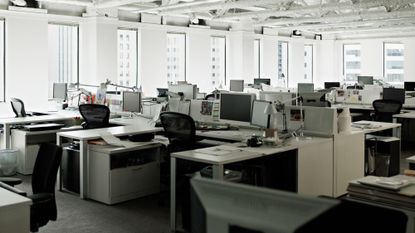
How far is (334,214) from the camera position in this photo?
1036 millimetres

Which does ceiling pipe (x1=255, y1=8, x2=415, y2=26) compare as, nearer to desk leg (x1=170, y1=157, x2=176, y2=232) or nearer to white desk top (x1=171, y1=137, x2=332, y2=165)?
white desk top (x1=171, y1=137, x2=332, y2=165)

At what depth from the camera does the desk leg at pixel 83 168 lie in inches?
189

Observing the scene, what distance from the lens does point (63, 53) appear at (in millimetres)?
9719

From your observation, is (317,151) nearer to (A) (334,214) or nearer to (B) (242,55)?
(A) (334,214)

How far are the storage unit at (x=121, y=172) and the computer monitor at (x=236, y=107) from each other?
0.88m

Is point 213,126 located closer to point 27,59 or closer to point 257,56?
point 27,59

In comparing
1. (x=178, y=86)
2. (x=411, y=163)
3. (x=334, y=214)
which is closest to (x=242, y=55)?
(x=178, y=86)

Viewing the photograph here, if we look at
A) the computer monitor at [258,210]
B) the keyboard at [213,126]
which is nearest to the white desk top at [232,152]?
the keyboard at [213,126]

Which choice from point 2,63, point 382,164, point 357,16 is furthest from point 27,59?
point 357,16

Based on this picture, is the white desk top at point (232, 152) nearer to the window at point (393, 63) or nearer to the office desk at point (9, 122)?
the office desk at point (9, 122)

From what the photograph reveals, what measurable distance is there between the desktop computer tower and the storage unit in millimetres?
270

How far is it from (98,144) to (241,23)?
865cm

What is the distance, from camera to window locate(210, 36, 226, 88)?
12742 mm

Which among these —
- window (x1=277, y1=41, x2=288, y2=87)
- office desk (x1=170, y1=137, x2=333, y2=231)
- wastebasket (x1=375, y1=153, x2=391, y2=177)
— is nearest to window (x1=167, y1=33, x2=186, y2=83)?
window (x1=277, y1=41, x2=288, y2=87)
